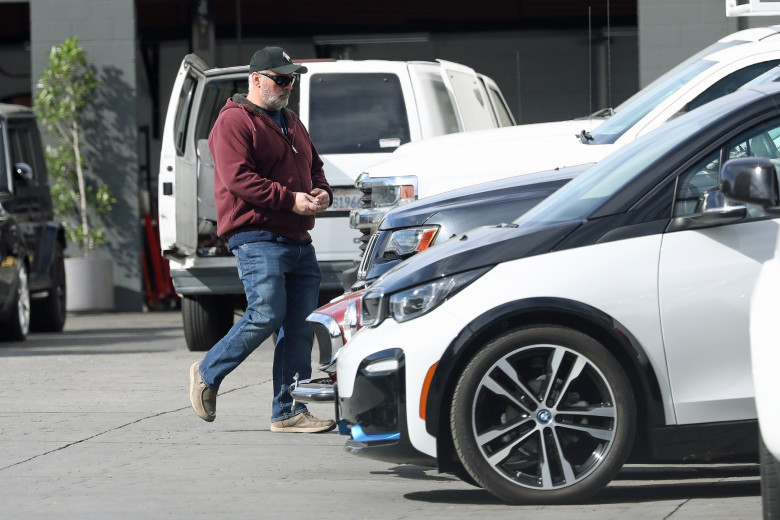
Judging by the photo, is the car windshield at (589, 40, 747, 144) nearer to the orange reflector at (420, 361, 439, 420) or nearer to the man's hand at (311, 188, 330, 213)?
the man's hand at (311, 188, 330, 213)

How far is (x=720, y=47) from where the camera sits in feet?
30.5

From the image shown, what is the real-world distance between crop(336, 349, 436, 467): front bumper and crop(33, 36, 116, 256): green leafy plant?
44.8 ft

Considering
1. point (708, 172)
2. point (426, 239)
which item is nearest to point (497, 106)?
point (426, 239)

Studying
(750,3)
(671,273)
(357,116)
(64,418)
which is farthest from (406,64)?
(671,273)

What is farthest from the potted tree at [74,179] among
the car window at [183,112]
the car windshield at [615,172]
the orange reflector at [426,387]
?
the orange reflector at [426,387]

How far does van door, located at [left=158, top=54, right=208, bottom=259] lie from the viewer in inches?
460

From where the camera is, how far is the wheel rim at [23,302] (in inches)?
560

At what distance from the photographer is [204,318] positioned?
41.0 feet

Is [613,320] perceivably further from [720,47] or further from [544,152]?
[720,47]

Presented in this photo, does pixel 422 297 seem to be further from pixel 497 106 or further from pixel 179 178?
pixel 497 106

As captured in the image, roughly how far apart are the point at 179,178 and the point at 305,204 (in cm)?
443

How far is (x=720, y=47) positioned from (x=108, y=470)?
4.69 m

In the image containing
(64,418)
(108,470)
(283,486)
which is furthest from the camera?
(64,418)

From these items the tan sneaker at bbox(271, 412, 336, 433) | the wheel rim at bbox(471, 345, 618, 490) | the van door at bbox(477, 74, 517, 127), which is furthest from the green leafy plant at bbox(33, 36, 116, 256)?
the wheel rim at bbox(471, 345, 618, 490)
